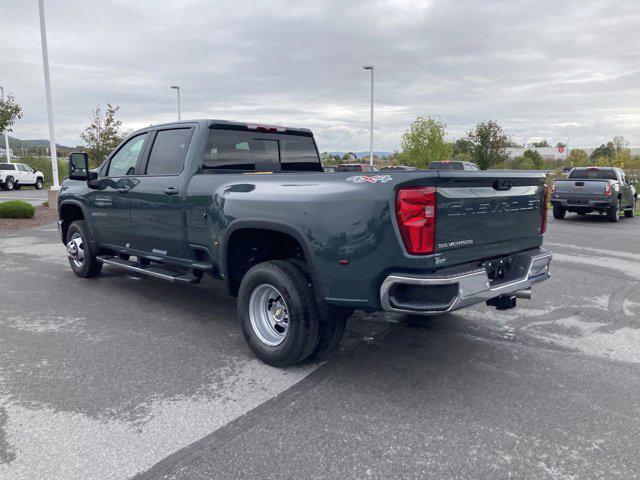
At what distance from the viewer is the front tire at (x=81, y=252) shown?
6.90m

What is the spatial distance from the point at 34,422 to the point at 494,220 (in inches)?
134

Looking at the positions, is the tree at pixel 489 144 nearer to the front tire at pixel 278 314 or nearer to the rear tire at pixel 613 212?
the rear tire at pixel 613 212

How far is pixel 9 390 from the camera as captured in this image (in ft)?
12.1

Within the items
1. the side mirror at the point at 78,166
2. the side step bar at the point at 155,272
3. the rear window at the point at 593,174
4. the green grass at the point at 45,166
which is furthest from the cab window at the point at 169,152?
the green grass at the point at 45,166

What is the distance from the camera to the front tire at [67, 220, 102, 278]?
690 centimetres

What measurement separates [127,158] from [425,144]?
1623 inches

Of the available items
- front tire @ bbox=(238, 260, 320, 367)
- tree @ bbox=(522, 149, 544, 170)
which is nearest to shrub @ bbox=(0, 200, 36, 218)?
front tire @ bbox=(238, 260, 320, 367)

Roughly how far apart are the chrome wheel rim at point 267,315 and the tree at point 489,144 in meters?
45.7

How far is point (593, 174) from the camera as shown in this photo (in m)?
16.7

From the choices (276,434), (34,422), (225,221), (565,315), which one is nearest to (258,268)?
(225,221)

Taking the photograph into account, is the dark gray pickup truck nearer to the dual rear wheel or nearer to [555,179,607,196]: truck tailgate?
the dual rear wheel

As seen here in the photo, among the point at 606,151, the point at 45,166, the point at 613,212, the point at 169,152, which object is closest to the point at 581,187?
the point at 613,212

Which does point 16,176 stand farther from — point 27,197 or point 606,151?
point 606,151

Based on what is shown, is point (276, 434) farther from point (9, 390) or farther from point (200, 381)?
point (9, 390)
